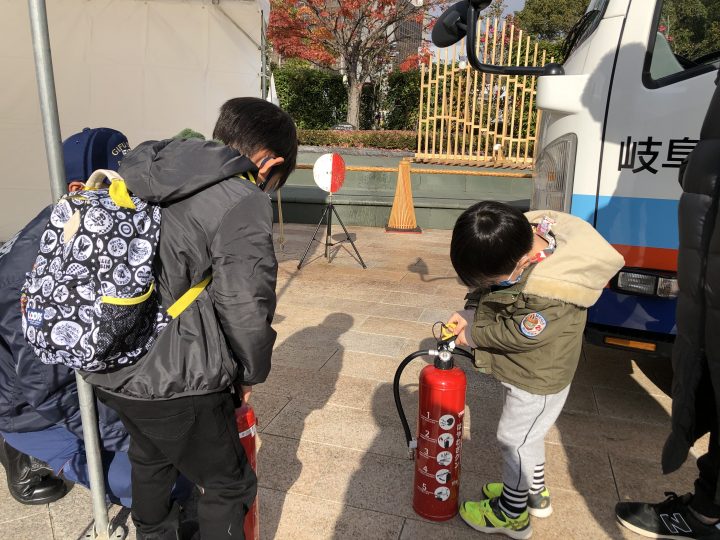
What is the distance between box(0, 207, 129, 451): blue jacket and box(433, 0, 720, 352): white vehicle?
7.24ft

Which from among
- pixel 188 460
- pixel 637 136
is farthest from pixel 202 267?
pixel 637 136

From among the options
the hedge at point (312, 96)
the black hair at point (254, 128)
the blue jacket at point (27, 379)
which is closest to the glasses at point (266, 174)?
the black hair at point (254, 128)

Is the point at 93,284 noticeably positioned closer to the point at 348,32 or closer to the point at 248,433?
the point at 248,433

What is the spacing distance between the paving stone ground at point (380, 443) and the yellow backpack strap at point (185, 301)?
115 centimetres

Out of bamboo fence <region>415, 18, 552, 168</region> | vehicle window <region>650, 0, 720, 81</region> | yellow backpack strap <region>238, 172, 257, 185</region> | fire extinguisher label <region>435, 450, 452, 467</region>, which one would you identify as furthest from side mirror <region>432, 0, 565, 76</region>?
bamboo fence <region>415, 18, 552, 168</region>

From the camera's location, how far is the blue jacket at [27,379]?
1916 millimetres

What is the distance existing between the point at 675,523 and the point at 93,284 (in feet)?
7.42

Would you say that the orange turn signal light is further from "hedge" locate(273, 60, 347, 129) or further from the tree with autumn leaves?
"hedge" locate(273, 60, 347, 129)

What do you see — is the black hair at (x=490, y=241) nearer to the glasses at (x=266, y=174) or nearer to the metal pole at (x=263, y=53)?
the glasses at (x=266, y=174)

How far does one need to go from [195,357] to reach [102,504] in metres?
0.92

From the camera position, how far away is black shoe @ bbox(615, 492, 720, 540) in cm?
213

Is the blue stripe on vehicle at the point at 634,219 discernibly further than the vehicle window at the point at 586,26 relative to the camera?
No

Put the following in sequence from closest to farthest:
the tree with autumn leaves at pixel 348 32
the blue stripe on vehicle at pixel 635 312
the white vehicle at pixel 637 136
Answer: the white vehicle at pixel 637 136, the blue stripe on vehicle at pixel 635 312, the tree with autumn leaves at pixel 348 32

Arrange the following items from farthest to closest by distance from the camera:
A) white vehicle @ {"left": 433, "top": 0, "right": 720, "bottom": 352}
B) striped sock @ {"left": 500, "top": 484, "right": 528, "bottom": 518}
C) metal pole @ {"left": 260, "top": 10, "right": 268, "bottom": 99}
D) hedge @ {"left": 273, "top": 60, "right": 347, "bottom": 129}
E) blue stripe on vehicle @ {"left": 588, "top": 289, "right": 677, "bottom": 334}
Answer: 1. hedge @ {"left": 273, "top": 60, "right": 347, "bottom": 129}
2. metal pole @ {"left": 260, "top": 10, "right": 268, "bottom": 99}
3. blue stripe on vehicle @ {"left": 588, "top": 289, "right": 677, "bottom": 334}
4. white vehicle @ {"left": 433, "top": 0, "right": 720, "bottom": 352}
5. striped sock @ {"left": 500, "top": 484, "right": 528, "bottom": 518}
